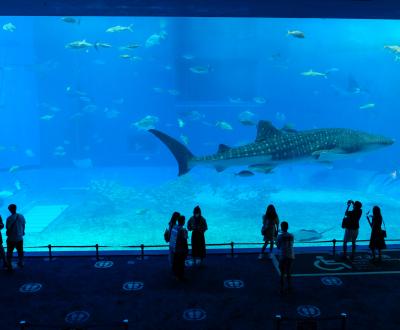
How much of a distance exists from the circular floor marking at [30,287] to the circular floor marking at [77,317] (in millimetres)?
950

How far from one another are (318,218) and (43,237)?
14.3 meters

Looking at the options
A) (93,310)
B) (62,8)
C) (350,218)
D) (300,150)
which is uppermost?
(62,8)

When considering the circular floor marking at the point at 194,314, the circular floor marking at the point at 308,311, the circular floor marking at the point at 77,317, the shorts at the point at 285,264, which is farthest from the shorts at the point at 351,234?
the circular floor marking at the point at 77,317

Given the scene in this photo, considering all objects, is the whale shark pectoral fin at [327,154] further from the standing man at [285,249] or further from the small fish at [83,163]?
the small fish at [83,163]

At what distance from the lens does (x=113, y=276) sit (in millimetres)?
6020

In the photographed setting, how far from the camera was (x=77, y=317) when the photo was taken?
15.8ft

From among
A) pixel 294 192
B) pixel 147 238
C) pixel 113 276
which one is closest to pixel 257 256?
pixel 113 276

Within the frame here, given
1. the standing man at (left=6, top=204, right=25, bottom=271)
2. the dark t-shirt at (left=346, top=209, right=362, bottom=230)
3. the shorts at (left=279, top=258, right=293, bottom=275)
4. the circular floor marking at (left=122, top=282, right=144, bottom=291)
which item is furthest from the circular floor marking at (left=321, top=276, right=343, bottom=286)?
the standing man at (left=6, top=204, right=25, bottom=271)

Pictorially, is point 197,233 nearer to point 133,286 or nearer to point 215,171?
point 133,286

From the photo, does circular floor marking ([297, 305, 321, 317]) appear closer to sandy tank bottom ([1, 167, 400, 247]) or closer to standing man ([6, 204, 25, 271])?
standing man ([6, 204, 25, 271])

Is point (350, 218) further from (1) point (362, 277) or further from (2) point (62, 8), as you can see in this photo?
(2) point (62, 8)

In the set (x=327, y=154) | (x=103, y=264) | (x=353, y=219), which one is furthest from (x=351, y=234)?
(x=103, y=264)

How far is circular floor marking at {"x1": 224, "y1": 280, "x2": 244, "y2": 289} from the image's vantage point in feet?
18.5

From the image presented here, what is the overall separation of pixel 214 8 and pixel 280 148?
351 centimetres
